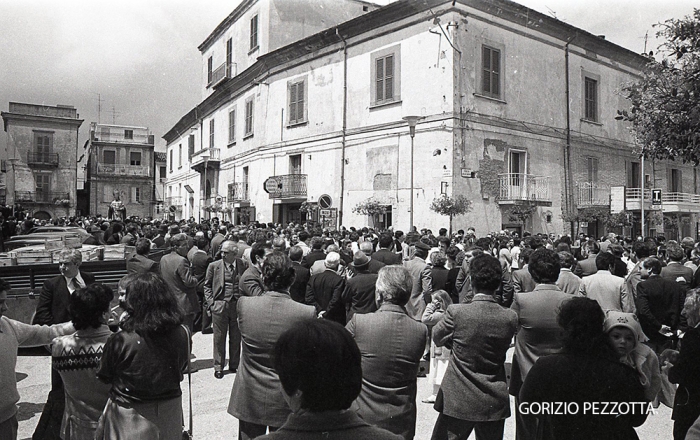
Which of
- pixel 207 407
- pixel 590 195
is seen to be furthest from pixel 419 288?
pixel 590 195

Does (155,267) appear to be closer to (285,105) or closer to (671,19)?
(671,19)

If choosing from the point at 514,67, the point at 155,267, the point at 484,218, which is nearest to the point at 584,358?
the point at 155,267

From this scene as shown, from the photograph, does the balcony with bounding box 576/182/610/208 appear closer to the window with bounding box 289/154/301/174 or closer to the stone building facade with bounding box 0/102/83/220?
the window with bounding box 289/154/301/174

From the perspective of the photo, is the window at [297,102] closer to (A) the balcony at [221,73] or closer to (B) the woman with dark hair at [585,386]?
(A) the balcony at [221,73]

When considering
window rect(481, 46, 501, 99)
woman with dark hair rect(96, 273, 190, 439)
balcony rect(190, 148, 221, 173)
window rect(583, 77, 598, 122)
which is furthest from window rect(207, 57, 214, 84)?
woman with dark hair rect(96, 273, 190, 439)

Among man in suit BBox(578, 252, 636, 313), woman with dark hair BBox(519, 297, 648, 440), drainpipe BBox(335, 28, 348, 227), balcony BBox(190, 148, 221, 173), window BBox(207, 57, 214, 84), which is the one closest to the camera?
woman with dark hair BBox(519, 297, 648, 440)

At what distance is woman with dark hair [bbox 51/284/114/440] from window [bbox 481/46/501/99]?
18709 millimetres

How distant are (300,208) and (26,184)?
110 ft

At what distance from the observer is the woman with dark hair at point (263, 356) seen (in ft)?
12.0

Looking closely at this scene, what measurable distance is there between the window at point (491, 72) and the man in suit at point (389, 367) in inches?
709

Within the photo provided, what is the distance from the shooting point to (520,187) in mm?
20609

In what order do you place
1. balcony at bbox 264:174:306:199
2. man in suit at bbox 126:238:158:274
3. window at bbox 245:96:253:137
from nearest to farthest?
man in suit at bbox 126:238:158:274 → balcony at bbox 264:174:306:199 → window at bbox 245:96:253:137

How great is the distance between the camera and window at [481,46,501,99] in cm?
2014

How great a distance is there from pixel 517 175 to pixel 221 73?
19.6 m
